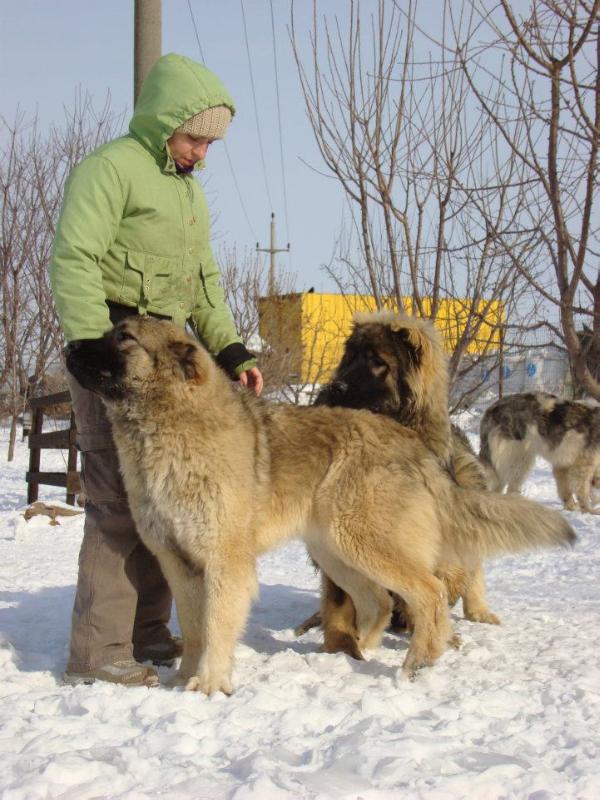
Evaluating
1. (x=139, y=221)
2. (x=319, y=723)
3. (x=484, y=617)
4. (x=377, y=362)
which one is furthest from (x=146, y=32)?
(x=319, y=723)

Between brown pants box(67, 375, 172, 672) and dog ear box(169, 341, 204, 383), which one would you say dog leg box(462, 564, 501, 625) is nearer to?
brown pants box(67, 375, 172, 672)

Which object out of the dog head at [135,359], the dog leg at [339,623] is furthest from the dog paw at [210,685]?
the dog head at [135,359]

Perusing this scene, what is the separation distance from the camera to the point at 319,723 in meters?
3.02

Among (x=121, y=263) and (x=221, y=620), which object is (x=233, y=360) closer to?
(x=121, y=263)

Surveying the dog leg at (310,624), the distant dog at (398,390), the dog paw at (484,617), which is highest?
the distant dog at (398,390)

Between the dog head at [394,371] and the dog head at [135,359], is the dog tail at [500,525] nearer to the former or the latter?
the dog head at [394,371]

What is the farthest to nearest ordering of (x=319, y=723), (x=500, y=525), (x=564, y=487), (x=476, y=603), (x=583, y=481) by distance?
(x=564, y=487) < (x=583, y=481) < (x=476, y=603) < (x=500, y=525) < (x=319, y=723)

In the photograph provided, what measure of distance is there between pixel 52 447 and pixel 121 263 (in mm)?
7792

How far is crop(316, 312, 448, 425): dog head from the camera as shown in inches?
173

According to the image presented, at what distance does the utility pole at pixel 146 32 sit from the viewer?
6992mm

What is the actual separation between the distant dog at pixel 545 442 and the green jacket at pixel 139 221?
8.36 m

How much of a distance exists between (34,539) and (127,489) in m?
5.01

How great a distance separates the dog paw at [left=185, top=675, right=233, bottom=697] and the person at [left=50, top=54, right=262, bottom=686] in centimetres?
32

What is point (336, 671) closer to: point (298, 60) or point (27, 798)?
point (27, 798)
